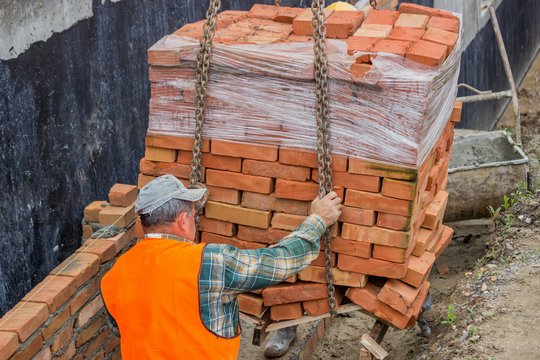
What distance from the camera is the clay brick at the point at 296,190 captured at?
10.9ft

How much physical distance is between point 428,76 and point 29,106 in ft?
8.27

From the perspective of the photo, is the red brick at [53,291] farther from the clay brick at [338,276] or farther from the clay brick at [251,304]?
the clay brick at [338,276]

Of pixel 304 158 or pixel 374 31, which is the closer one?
pixel 304 158

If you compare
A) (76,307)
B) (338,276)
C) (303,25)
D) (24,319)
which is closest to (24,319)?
(24,319)

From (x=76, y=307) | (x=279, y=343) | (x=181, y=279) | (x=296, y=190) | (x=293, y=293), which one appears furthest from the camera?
(x=279, y=343)

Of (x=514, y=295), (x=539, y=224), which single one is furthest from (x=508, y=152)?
(x=514, y=295)

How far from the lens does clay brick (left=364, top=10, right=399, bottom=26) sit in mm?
3588

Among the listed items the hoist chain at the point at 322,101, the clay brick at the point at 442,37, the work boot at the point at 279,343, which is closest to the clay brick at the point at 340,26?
the hoist chain at the point at 322,101

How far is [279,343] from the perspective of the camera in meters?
4.96

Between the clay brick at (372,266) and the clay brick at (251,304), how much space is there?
55cm

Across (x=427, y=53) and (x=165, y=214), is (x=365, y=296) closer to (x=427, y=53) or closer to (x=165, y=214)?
(x=165, y=214)

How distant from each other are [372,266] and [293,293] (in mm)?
492

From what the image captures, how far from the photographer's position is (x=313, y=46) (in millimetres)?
3203

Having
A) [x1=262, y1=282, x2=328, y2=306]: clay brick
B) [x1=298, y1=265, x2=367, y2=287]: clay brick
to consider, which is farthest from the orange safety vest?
[x1=298, y1=265, x2=367, y2=287]: clay brick
